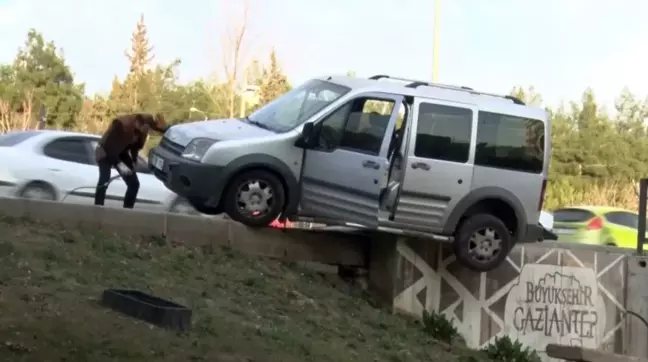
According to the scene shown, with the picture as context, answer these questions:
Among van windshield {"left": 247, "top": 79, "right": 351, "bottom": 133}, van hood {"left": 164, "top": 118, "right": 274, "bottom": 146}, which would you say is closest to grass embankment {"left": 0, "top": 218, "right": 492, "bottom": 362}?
van hood {"left": 164, "top": 118, "right": 274, "bottom": 146}

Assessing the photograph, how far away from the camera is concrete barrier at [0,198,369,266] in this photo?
1062cm

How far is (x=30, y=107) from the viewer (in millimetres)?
42875

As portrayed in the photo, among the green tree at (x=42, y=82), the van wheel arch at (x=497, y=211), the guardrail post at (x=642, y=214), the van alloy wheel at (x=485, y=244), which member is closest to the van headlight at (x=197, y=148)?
the van wheel arch at (x=497, y=211)

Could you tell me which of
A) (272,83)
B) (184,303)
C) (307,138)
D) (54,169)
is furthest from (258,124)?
(272,83)

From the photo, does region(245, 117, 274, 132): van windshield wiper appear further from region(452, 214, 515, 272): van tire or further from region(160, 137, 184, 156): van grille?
region(452, 214, 515, 272): van tire

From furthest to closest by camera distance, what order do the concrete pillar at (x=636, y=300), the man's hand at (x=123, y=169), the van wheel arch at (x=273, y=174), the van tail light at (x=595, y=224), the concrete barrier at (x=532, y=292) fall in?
the van tail light at (x=595, y=224) < the concrete pillar at (x=636, y=300) < the man's hand at (x=123, y=169) < the concrete barrier at (x=532, y=292) < the van wheel arch at (x=273, y=174)

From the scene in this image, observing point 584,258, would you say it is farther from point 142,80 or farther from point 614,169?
point 142,80

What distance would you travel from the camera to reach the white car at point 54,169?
13633 millimetres

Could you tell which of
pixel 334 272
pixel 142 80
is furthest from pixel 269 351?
pixel 142 80

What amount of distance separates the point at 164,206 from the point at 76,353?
8706 millimetres

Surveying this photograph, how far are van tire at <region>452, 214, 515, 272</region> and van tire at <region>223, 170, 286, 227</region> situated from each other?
2231mm

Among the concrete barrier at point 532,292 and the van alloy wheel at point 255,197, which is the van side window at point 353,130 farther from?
the concrete barrier at point 532,292

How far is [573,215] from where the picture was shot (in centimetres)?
2003

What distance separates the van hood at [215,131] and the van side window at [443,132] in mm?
1807
